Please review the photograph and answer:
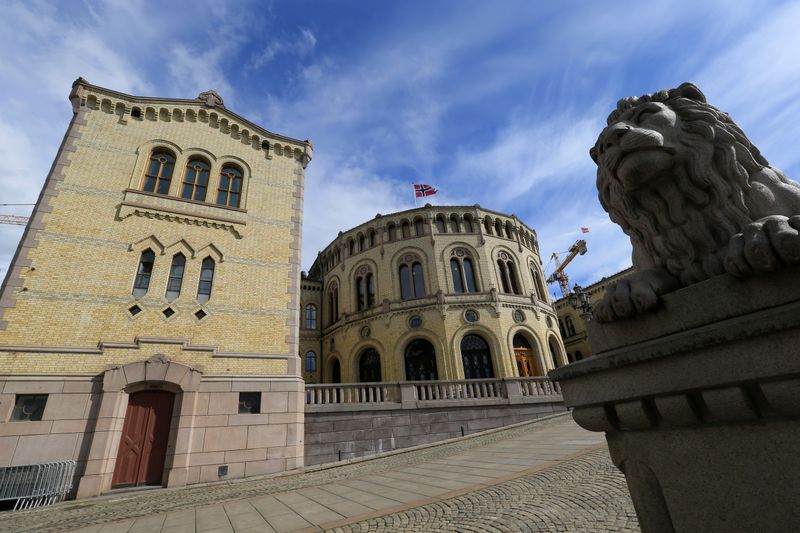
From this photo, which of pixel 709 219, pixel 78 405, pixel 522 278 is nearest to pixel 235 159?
pixel 78 405

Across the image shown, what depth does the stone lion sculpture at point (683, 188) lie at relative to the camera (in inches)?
78.5

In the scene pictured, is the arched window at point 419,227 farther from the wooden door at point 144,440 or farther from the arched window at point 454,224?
the wooden door at point 144,440

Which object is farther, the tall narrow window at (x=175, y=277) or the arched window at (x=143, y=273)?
the tall narrow window at (x=175, y=277)

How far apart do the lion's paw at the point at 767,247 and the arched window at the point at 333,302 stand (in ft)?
85.1

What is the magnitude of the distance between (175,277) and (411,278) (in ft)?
50.0

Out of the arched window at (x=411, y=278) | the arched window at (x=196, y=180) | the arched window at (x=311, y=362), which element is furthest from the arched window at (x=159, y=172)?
the arched window at (x=311, y=362)

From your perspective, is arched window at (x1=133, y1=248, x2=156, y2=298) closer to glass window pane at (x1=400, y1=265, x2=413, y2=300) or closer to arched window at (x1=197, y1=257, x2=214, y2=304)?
arched window at (x1=197, y1=257, x2=214, y2=304)

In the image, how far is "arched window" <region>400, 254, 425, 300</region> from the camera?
23.8 metres

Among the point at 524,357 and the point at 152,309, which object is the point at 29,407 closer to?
the point at 152,309

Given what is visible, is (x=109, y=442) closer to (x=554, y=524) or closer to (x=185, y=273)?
(x=185, y=273)

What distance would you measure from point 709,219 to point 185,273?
12.8 m

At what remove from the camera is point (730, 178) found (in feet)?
6.69

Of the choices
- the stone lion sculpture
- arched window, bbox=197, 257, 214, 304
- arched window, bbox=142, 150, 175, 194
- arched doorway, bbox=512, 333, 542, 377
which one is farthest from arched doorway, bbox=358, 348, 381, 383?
the stone lion sculpture

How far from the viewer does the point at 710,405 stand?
1610mm
